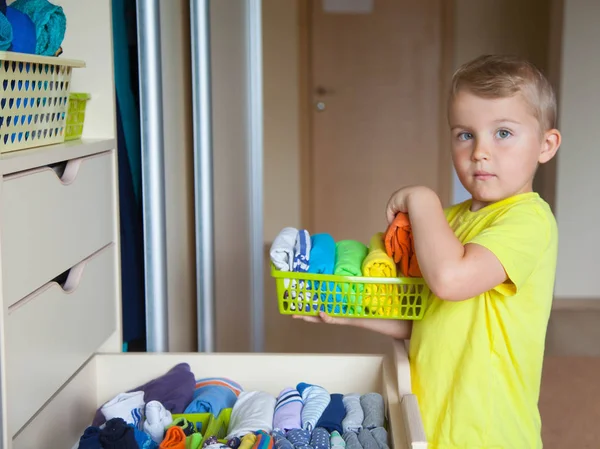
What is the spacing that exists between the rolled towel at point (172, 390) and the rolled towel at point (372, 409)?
0.29 meters

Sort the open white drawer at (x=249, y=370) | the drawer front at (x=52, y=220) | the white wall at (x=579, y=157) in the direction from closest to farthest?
the drawer front at (x=52, y=220), the open white drawer at (x=249, y=370), the white wall at (x=579, y=157)

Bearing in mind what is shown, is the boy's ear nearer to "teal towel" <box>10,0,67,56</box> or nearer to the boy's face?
the boy's face

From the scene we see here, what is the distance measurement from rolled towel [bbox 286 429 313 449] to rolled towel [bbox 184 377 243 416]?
16cm

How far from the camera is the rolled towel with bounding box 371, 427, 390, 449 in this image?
3.47ft

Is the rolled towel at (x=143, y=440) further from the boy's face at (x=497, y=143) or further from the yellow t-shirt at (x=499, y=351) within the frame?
the boy's face at (x=497, y=143)

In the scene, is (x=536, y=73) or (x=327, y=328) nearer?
(x=536, y=73)

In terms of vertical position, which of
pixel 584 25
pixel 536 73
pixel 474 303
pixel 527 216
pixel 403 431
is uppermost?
pixel 584 25

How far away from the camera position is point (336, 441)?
3.56 feet

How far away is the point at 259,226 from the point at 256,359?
0.84 meters

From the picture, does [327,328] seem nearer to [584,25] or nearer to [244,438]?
[584,25]

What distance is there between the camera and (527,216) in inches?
42.7

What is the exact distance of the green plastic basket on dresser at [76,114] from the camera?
1277mm

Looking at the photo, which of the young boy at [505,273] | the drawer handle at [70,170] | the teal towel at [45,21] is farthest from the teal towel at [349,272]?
the teal towel at [45,21]

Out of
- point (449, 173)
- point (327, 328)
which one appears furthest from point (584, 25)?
point (327, 328)
